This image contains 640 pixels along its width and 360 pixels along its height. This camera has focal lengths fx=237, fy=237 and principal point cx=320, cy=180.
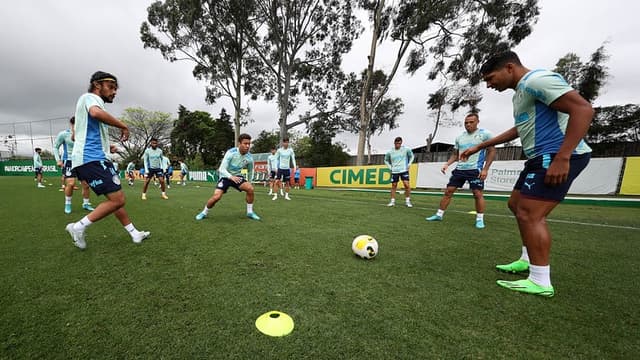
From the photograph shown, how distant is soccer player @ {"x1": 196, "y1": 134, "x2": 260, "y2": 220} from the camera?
448cm

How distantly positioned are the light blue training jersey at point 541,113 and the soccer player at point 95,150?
390 centimetres

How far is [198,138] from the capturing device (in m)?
41.2

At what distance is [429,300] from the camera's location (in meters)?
1.75

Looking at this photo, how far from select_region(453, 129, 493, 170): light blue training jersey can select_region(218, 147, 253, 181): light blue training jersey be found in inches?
162

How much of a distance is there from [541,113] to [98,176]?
4.30 meters

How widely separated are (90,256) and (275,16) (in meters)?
19.5

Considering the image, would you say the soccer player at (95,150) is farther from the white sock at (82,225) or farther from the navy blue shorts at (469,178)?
the navy blue shorts at (469,178)

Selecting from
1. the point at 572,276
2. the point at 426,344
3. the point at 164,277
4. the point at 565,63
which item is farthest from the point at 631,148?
the point at 164,277

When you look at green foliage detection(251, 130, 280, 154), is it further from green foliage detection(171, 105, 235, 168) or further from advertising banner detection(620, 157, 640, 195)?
advertising banner detection(620, 157, 640, 195)

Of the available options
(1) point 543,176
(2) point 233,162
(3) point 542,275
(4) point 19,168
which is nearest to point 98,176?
(2) point 233,162

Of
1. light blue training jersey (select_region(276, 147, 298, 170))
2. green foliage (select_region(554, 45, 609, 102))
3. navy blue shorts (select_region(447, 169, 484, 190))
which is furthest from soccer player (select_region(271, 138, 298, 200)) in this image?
green foliage (select_region(554, 45, 609, 102))

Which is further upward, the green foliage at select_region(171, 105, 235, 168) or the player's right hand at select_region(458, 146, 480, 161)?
the green foliage at select_region(171, 105, 235, 168)

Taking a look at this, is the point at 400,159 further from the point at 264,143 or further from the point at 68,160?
the point at 264,143

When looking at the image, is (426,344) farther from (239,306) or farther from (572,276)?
(572,276)
